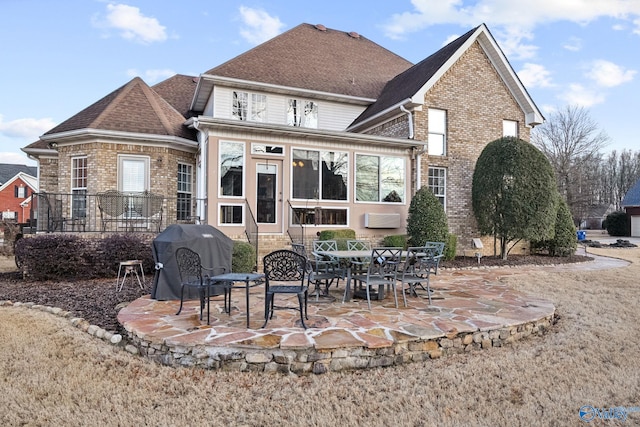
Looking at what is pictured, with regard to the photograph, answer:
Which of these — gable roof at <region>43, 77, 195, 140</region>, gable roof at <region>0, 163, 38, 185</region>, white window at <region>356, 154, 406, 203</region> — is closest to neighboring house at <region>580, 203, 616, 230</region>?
white window at <region>356, 154, 406, 203</region>

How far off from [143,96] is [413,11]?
421 inches

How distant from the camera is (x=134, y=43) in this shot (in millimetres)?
14672

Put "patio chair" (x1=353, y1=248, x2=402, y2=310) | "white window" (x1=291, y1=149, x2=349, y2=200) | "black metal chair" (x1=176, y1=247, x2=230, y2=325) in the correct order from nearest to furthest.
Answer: "black metal chair" (x1=176, y1=247, x2=230, y2=325), "patio chair" (x1=353, y1=248, x2=402, y2=310), "white window" (x1=291, y1=149, x2=349, y2=200)

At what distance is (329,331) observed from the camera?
14.8ft

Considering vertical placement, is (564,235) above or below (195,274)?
above

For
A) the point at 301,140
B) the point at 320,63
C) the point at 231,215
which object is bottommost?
the point at 231,215

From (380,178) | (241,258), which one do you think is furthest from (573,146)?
(241,258)

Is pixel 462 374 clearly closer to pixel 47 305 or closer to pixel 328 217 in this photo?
pixel 47 305

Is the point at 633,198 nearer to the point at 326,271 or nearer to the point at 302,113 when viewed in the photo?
the point at 302,113

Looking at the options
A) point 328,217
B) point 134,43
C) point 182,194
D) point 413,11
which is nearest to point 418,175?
point 328,217

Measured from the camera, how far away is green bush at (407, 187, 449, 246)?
1158 cm

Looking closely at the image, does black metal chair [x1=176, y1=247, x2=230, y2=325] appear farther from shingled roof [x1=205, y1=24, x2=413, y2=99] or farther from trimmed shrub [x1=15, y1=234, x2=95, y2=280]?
shingled roof [x1=205, y1=24, x2=413, y2=99]

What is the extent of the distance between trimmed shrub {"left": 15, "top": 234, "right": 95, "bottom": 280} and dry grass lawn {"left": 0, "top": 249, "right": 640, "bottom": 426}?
14.4 feet

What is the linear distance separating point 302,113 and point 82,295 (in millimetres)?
11023
